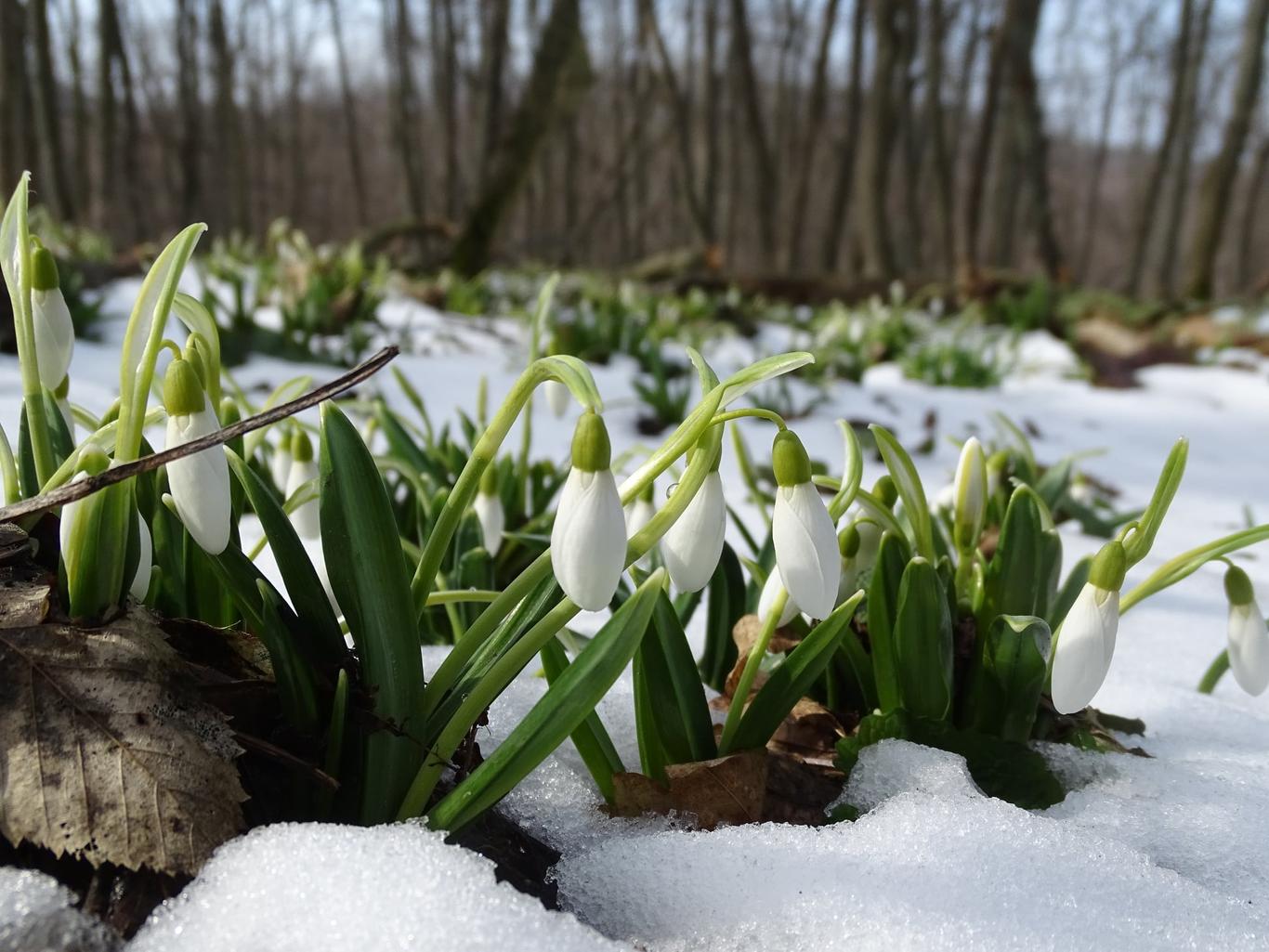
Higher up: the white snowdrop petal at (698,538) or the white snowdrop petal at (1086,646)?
the white snowdrop petal at (698,538)

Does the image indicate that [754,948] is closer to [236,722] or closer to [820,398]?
[236,722]

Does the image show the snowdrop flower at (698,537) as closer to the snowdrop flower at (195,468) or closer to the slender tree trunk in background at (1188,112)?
the snowdrop flower at (195,468)

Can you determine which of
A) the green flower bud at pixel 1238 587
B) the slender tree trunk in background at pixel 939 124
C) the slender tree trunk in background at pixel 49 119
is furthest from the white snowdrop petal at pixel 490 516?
the slender tree trunk in background at pixel 939 124

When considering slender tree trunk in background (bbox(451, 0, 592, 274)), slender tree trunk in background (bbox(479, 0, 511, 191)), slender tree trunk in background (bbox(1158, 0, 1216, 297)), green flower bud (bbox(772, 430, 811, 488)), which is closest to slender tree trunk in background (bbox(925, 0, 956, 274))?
slender tree trunk in background (bbox(1158, 0, 1216, 297))

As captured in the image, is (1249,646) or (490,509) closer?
(1249,646)

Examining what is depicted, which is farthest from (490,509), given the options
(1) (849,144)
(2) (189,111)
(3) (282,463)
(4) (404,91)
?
(4) (404,91)

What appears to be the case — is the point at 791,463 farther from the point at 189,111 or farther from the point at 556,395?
the point at 189,111
